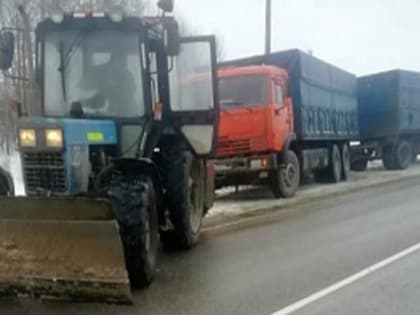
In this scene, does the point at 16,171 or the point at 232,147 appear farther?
the point at 232,147

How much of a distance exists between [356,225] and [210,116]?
3.45 metres

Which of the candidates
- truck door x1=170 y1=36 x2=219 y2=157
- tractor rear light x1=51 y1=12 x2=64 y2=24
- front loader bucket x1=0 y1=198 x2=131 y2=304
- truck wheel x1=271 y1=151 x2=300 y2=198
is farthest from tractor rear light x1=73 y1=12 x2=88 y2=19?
truck wheel x1=271 y1=151 x2=300 y2=198

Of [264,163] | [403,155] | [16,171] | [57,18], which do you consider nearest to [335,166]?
[264,163]

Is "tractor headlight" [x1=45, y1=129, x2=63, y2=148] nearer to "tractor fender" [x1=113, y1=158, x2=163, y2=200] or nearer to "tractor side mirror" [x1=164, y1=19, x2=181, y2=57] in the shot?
"tractor fender" [x1=113, y1=158, x2=163, y2=200]

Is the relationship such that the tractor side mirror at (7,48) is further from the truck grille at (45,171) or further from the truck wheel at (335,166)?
the truck wheel at (335,166)

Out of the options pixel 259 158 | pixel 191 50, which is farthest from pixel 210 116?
pixel 259 158

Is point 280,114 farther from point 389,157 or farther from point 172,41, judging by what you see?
point 389,157

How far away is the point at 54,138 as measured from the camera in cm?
741

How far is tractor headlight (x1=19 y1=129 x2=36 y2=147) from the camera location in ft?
24.5

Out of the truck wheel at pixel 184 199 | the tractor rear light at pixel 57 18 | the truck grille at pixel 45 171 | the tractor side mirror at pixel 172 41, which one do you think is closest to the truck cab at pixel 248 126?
the truck wheel at pixel 184 199

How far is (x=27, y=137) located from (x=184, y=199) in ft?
7.59

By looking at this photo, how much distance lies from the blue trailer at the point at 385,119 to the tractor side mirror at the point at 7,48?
1817cm

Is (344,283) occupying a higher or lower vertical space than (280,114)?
lower

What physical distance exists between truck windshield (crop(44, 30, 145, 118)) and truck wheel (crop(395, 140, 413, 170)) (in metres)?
18.2
